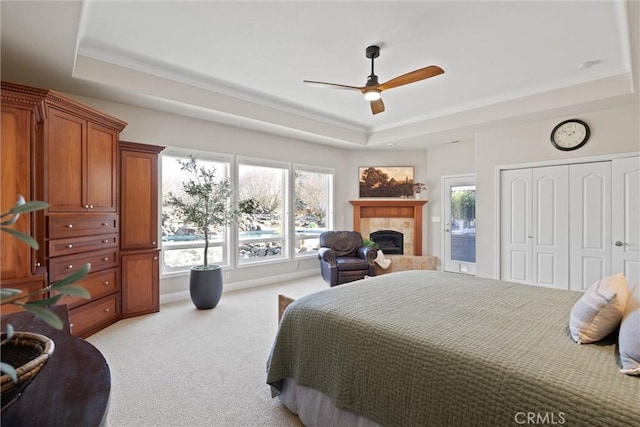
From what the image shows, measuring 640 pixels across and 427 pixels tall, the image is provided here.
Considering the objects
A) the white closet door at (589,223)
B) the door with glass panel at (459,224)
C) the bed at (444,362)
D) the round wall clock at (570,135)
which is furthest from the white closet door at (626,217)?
the bed at (444,362)

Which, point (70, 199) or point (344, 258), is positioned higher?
point (70, 199)

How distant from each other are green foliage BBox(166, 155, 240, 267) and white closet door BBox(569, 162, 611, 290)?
15.2ft

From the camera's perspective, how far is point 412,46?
3180 millimetres

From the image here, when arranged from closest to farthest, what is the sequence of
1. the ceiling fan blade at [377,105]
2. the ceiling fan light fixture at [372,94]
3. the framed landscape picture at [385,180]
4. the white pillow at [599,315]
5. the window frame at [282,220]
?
1. the white pillow at [599,315]
2. the ceiling fan light fixture at [372,94]
3. the ceiling fan blade at [377,105]
4. the window frame at [282,220]
5. the framed landscape picture at [385,180]

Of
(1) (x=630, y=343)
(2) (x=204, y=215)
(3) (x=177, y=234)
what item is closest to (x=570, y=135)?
(1) (x=630, y=343)

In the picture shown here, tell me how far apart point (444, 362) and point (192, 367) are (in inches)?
83.4

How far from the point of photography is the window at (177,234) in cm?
454

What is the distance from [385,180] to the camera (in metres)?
6.93

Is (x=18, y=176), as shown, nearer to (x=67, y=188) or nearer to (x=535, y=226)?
(x=67, y=188)

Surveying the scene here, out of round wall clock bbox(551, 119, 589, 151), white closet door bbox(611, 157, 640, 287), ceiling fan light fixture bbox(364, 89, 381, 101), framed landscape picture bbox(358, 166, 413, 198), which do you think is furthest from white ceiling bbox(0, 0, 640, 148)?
framed landscape picture bbox(358, 166, 413, 198)

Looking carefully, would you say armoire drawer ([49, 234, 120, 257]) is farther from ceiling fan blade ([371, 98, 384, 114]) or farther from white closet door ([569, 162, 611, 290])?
white closet door ([569, 162, 611, 290])

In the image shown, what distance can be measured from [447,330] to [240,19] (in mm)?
2833

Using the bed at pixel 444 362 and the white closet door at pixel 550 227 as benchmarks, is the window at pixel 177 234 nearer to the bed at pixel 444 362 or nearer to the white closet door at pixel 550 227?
the bed at pixel 444 362

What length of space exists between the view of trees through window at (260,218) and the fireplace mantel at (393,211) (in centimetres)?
63
